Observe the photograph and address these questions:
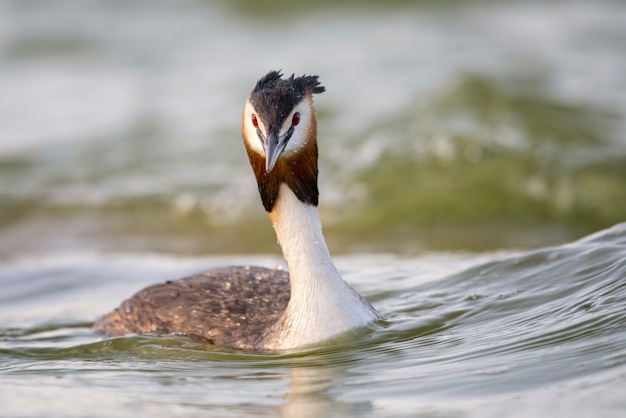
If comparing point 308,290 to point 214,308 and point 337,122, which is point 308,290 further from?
point 337,122

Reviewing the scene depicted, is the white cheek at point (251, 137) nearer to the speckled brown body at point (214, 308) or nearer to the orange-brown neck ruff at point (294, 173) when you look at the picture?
the orange-brown neck ruff at point (294, 173)

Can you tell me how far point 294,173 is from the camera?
23.9ft

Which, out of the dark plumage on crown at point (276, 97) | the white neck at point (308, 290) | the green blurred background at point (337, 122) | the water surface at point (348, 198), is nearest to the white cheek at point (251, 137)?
the dark plumage on crown at point (276, 97)

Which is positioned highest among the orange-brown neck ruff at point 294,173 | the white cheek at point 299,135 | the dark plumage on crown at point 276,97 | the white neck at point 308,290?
the dark plumage on crown at point 276,97

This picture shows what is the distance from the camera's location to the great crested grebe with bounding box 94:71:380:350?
Result: 708cm

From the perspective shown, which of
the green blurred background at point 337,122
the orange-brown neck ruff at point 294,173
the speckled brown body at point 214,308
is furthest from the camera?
the green blurred background at point 337,122

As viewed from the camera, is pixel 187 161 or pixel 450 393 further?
pixel 187 161

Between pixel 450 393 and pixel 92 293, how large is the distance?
526cm

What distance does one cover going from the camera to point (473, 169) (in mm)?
15125

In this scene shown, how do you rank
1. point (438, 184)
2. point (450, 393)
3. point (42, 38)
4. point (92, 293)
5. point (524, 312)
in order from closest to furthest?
point (450, 393), point (524, 312), point (92, 293), point (438, 184), point (42, 38)

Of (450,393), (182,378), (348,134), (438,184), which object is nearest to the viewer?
(450,393)

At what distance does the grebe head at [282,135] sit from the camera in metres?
6.97

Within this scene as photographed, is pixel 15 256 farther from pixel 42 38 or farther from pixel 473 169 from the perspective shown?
pixel 42 38

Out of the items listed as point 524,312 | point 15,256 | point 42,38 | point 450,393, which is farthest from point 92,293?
point 42,38
